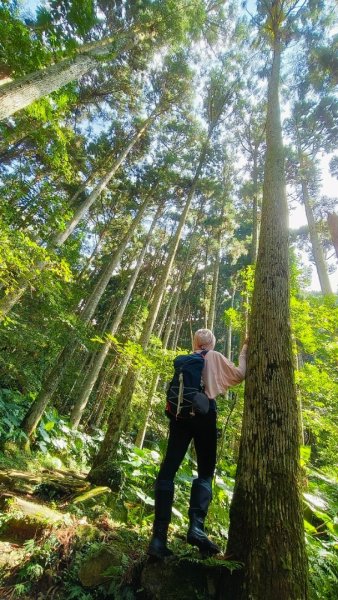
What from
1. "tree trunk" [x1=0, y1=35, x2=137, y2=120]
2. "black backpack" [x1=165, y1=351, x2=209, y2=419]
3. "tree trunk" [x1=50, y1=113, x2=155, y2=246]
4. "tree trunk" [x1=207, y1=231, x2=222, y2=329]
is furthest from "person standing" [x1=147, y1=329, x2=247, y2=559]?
"tree trunk" [x1=207, y1=231, x2=222, y2=329]

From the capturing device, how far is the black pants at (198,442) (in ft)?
8.92

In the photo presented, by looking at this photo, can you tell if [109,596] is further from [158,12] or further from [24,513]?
[158,12]

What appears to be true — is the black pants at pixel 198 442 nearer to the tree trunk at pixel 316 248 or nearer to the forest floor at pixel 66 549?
the forest floor at pixel 66 549

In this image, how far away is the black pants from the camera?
272 cm

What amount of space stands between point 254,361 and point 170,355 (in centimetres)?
315

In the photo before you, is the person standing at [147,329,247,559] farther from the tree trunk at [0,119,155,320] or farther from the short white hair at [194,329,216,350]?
the tree trunk at [0,119,155,320]

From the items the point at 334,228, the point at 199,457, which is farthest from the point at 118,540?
the point at 334,228

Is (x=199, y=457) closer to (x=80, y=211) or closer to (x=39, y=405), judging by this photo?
(x=39, y=405)

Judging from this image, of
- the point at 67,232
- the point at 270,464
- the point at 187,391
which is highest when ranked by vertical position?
the point at 67,232

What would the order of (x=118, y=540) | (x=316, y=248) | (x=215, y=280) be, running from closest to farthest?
(x=118, y=540), (x=316, y=248), (x=215, y=280)

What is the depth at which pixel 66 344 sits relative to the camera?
9031mm

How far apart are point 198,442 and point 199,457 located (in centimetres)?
13

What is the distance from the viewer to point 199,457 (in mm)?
2785

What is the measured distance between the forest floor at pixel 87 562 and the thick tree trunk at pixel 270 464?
279 millimetres
